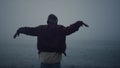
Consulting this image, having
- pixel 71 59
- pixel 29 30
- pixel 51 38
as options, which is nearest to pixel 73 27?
pixel 51 38

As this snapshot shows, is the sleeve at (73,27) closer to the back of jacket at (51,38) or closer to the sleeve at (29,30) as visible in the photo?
the back of jacket at (51,38)

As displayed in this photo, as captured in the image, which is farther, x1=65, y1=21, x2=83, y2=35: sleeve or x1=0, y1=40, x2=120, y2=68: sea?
x1=0, y1=40, x2=120, y2=68: sea

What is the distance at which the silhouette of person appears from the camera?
5027mm

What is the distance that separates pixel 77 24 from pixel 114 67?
16749mm

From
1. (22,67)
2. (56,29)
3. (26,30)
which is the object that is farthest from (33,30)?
(22,67)

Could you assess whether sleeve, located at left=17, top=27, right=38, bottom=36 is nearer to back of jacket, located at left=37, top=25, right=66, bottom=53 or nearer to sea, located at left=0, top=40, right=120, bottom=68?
back of jacket, located at left=37, top=25, right=66, bottom=53

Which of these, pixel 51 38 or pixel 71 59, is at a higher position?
pixel 51 38

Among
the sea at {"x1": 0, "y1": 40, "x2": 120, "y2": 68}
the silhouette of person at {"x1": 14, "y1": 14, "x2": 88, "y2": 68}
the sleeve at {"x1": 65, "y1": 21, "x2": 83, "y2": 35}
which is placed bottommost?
the sea at {"x1": 0, "y1": 40, "x2": 120, "y2": 68}

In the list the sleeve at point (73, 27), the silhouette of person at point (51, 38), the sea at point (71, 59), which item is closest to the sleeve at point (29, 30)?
the silhouette of person at point (51, 38)

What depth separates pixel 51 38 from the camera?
200 inches

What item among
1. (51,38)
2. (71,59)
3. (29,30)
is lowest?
(71,59)

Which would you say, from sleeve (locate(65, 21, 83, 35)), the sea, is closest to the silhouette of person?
sleeve (locate(65, 21, 83, 35))

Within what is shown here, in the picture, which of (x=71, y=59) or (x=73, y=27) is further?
(x=71, y=59)

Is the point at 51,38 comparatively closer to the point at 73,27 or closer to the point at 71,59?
the point at 73,27
